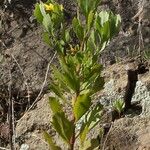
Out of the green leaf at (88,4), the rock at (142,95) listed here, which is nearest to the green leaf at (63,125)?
the green leaf at (88,4)

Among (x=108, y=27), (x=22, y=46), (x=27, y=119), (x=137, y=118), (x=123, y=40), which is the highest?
(x=22, y=46)

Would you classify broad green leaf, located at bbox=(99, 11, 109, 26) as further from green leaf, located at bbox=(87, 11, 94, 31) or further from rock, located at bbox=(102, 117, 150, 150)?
rock, located at bbox=(102, 117, 150, 150)

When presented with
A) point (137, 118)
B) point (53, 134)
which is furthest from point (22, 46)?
point (137, 118)

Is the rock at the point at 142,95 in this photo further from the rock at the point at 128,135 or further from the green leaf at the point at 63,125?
the green leaf at the point at 63,125

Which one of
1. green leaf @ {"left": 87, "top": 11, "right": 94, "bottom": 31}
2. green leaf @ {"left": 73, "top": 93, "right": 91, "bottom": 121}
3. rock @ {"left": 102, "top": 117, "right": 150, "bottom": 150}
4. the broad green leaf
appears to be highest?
green leaf @ {"left": 87, "top": 11, "right": 94, "bottom": 31}

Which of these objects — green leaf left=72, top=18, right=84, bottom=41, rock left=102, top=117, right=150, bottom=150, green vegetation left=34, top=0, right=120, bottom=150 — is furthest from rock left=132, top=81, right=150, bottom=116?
green leaf left=72, top=18, right=84, bottom=41

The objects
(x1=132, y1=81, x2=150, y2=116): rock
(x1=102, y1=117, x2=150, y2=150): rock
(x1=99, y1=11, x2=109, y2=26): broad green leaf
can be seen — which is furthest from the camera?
(x1=132, y1=81, x2=150, y2=116): rock

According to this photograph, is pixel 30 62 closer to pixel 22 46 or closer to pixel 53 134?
pixel 22 46

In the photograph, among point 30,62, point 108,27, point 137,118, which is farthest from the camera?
point 30,62
